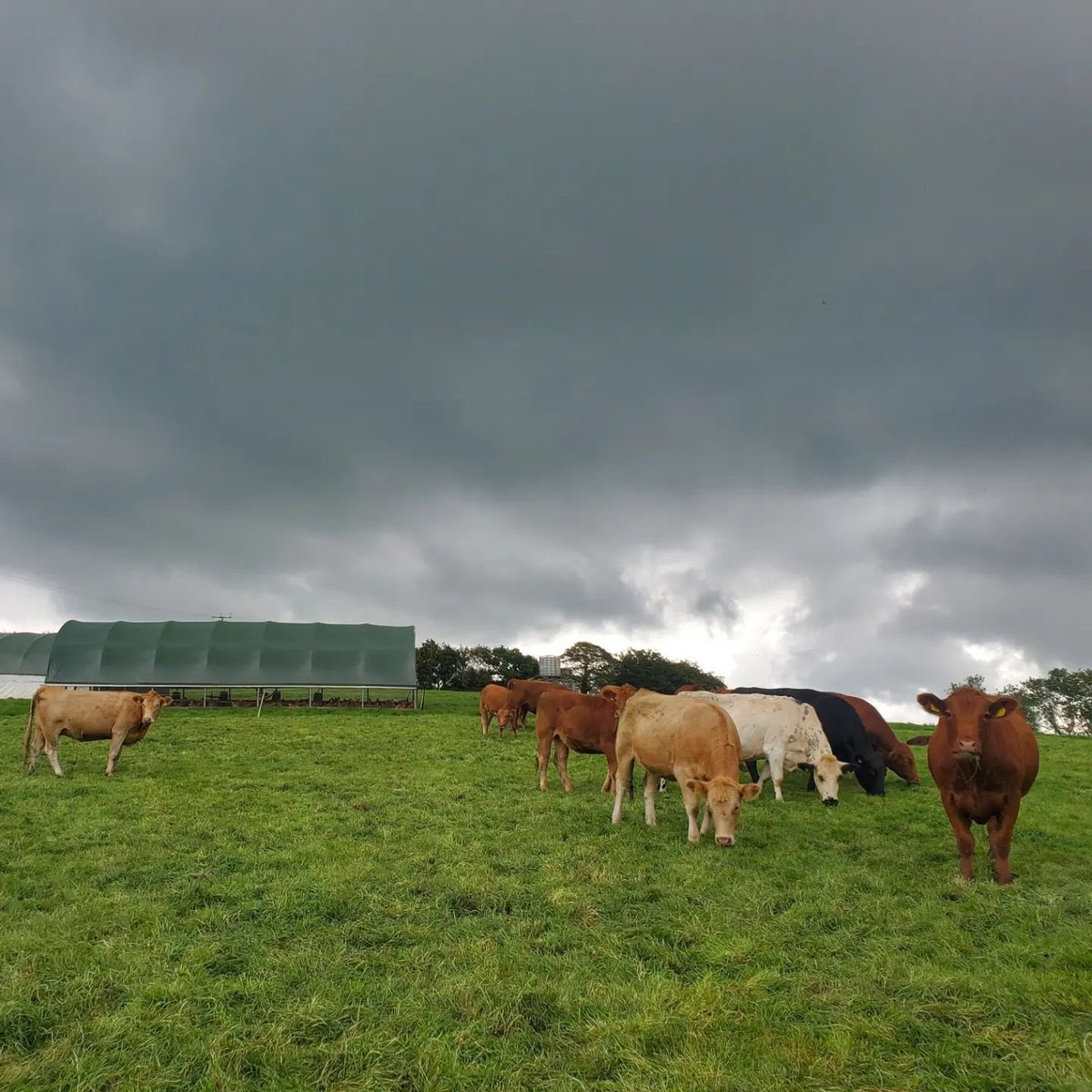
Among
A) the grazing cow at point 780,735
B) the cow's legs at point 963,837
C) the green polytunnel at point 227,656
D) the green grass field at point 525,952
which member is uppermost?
the green polytunnel at point 227,656

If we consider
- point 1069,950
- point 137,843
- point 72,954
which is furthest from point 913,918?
point 137,843

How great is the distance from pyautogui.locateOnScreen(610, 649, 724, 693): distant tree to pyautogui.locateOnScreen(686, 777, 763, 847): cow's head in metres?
68.1

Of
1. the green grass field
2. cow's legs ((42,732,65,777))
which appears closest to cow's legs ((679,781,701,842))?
the green grass field

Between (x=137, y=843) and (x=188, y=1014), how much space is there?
19.0ft

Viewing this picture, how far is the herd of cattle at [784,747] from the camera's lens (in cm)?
839

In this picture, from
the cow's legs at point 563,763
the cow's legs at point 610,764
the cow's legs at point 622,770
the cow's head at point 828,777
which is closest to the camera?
the cow's legs at point 622,770

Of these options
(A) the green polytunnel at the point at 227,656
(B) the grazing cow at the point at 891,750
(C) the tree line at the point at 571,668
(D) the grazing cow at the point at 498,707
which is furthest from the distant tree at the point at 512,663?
(B) the grazing cow at the point at 891,750

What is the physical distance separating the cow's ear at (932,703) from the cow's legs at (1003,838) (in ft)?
4.12

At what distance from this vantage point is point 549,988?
5.25 metres

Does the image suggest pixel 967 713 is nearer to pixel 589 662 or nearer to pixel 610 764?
pixel 610 764

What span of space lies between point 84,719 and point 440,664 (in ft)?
216

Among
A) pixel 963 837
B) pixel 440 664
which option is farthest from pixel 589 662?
pixel 963 837

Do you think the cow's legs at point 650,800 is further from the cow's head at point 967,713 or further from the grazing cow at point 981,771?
the cow's head at point 967,713

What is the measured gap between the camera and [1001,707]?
8406mm
